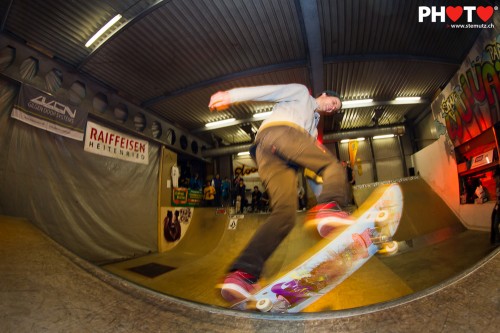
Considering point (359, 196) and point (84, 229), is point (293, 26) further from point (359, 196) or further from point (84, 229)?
point (84, 229)

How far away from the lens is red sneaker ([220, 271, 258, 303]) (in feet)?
2.00

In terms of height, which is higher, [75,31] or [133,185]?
[75,31]

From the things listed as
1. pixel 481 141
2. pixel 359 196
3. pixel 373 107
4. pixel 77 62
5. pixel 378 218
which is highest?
pixel 77 62

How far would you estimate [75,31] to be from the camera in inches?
29.3

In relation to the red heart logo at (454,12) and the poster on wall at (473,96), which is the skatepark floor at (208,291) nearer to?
the poster on wall at (473,96)

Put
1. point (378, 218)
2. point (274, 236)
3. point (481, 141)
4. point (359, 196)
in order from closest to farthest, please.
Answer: point (274, 236), point (481, 141), point (359, 196), point (378, 218)

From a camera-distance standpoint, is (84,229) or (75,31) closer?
(75,31)

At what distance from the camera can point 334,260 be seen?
0.98 metres

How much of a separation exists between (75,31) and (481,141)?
1.50m

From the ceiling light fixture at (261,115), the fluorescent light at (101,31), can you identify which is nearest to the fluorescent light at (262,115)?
the ceiling light fixture at (261,115)

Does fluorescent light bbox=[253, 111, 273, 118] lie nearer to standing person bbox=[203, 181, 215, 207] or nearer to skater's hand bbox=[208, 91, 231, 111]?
skater's hand bbox=[208, 91, 231, 111]

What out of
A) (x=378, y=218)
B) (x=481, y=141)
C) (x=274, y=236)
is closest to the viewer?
(x=274, y=236)

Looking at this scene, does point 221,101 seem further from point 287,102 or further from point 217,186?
point 217,186

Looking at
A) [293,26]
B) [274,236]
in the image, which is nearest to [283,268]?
[274,236]
